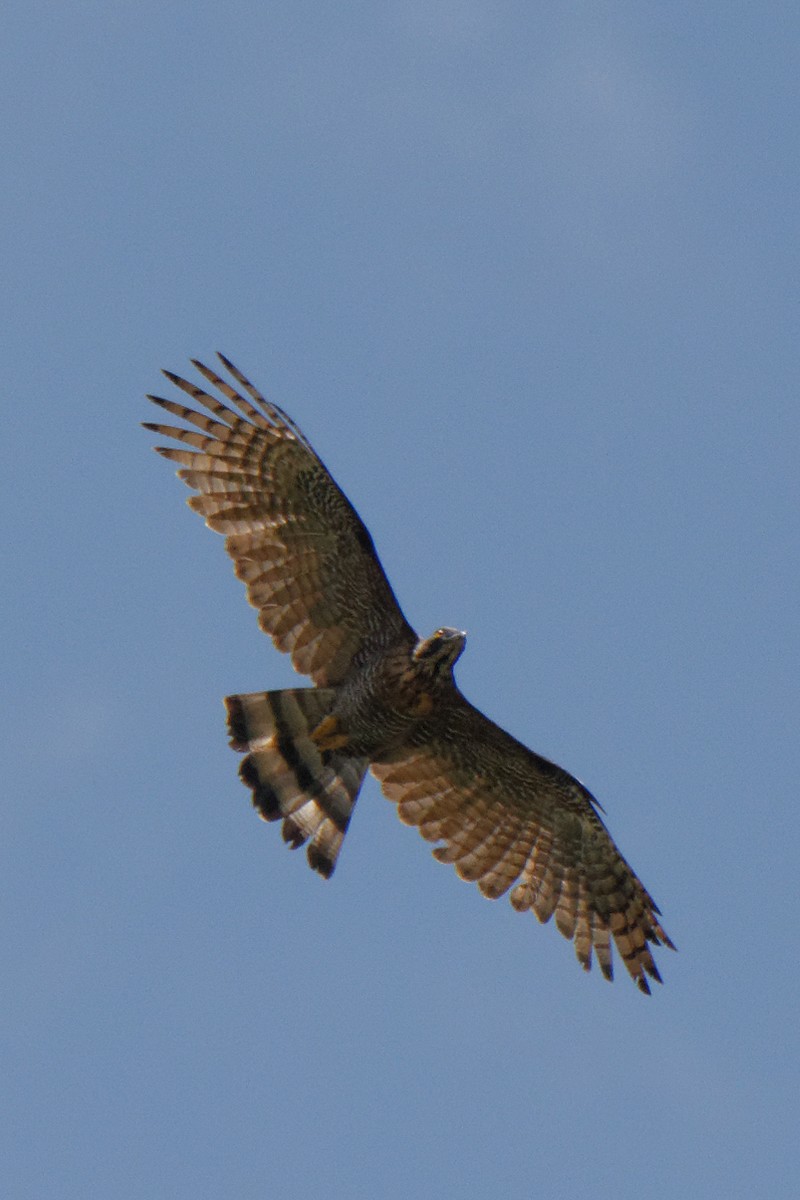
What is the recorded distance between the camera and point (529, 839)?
18094mm

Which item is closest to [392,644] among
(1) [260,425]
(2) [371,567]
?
(2) [371,567]

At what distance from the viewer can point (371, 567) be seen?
17.1 m

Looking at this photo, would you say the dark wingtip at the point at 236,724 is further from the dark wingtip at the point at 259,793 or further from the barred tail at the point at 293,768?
the dark wingtip at the point at 259,793

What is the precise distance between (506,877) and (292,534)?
3.23 meters

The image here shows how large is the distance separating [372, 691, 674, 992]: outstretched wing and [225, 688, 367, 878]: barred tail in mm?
880

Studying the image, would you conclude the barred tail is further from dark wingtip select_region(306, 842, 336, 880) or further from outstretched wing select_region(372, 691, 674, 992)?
outstretched wing select_region(372, 691, 674, 992)

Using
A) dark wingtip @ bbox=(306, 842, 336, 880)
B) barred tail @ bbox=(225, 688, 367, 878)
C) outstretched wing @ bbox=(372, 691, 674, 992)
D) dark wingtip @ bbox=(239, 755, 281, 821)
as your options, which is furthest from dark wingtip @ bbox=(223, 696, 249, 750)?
outstretched wing @ bbox=(372, 691, 674, 992)

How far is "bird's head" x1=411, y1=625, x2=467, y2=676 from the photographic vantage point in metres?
16.7

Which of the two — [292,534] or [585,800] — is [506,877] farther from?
[292,534]

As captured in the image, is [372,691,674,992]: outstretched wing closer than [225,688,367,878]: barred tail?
No

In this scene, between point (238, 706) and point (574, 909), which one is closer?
point (238, 706)

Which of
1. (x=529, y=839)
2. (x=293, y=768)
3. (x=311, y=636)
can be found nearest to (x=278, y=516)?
(x=311, y=636)

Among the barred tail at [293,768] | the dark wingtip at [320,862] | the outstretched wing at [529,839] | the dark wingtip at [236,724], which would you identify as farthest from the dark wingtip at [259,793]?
the outstretched wing at [529,839]

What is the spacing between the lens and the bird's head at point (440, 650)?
16.7 meters
